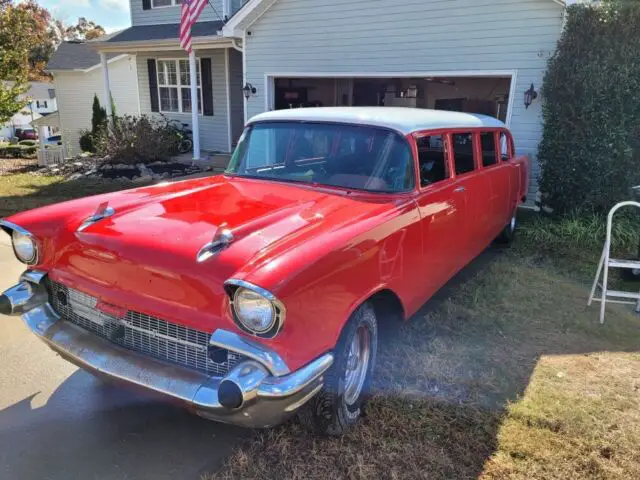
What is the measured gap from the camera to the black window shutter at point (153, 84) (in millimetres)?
16000

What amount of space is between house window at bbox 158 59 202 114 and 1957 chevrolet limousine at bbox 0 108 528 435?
508 inches

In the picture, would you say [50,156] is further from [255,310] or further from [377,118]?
[255,310]

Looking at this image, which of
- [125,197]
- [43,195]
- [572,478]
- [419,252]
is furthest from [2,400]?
[43,195]

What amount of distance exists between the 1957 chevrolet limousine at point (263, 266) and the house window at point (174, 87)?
1291 cm

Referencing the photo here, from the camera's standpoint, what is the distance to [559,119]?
23.6 feet

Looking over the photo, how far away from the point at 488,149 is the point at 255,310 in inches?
154

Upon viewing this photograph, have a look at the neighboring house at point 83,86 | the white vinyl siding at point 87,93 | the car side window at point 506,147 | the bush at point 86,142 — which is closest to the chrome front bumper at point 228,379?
the car side window at point 506,147

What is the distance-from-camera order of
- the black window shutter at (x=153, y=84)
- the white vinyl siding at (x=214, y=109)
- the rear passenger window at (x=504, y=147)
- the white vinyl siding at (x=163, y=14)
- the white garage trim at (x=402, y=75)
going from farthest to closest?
Answer: the black window shutter at (x=153, y=84) < the white vinyl siding at (x=214, y=109) < the white vinyl siding at (x=163, y=14) < the white garage trim at (x=402, y=75) < the rear passenger window at (x=504, y=147)

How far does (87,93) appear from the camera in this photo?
21.9m

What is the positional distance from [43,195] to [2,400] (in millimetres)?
7150

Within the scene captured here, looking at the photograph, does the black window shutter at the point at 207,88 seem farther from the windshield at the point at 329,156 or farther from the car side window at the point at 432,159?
the car side window at the point at 432,159

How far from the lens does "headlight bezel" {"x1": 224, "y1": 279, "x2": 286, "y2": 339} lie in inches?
81.1

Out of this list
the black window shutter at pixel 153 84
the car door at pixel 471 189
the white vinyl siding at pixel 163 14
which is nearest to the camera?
the car door at pixel 471 189

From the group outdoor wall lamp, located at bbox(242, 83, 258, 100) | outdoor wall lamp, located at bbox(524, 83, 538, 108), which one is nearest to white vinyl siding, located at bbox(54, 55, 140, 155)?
outdoor wall lamp, located at bbox(242, 83, 258, 100)
